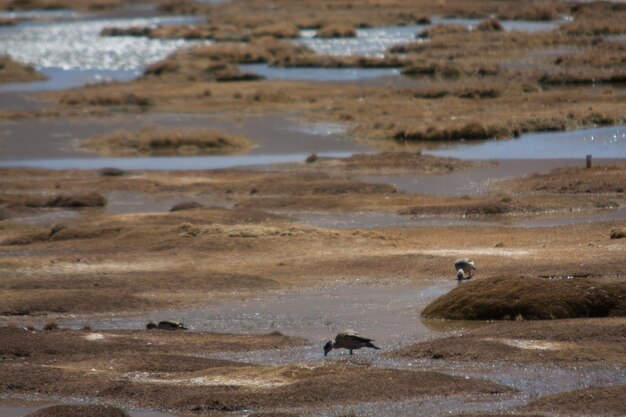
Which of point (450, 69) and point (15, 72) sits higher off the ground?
point (450, 69)

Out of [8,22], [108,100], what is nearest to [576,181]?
[108,100]

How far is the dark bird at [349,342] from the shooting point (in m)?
19.1

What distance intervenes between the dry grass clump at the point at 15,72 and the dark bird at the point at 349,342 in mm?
57904

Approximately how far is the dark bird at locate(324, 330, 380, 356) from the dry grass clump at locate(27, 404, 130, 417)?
11.6ft

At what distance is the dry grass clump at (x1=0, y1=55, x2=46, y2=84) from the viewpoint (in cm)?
7512

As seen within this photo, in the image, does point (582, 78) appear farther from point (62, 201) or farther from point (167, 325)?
point (167, 325)

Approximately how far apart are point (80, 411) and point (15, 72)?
206 feet

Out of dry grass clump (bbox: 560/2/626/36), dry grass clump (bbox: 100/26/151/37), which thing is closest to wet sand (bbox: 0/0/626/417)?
dry grass clump (bbox: 560/2/626/36)

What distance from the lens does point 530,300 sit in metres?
21.7

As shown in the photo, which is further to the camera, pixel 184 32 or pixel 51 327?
pixel 184 32

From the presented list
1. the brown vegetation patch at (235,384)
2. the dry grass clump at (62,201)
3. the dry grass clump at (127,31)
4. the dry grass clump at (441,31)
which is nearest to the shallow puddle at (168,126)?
the dry grass clump at (62,201)

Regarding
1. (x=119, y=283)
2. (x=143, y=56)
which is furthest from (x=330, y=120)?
(x=143, y=56)

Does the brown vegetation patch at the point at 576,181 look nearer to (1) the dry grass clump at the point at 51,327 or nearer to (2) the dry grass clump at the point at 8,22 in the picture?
(1) the dry grass clump at the point at 51,327

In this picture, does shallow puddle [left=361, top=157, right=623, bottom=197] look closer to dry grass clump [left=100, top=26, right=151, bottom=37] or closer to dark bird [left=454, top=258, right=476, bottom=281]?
dark bird [left=454, top=258, right=476, bottom=281]
